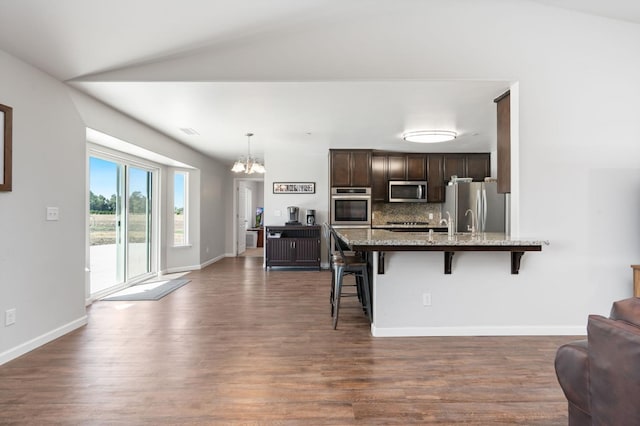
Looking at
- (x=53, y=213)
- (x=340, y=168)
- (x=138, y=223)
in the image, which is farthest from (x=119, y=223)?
(x=340, y=168)

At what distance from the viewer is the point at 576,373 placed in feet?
4.46

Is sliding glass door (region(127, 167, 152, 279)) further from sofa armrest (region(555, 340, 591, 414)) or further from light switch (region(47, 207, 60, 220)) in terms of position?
sofa armrest (region(555, 340, 591, 414))

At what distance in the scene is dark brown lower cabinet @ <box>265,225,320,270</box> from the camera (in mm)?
6582

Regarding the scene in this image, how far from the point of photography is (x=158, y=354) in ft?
8.88

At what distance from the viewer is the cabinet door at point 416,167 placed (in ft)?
21.6

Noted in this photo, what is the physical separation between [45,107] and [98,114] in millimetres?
721

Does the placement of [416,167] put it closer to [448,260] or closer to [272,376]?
[448,260]

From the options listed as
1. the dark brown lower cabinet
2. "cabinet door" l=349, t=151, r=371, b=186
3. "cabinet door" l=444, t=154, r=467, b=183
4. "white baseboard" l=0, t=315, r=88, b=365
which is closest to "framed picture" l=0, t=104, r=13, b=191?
"white baseboard" l=0, t=315, r=88, b=365

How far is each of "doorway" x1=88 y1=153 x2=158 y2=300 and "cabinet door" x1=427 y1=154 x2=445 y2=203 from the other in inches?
199

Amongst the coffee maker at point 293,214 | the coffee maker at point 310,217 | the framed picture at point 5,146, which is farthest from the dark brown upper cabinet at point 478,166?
the framed picture at point 5,146

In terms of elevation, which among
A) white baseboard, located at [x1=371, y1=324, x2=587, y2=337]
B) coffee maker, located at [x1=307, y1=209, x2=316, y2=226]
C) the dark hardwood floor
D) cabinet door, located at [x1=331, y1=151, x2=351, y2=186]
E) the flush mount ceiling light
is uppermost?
the flush mount ceiling light

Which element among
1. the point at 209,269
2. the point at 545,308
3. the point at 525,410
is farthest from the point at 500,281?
→ the point at 209,269

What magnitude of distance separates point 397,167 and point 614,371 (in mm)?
5632

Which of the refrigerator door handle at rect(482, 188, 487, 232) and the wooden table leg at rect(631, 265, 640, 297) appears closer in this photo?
the wooden table leg at rect(631, 265, 640, 297)
